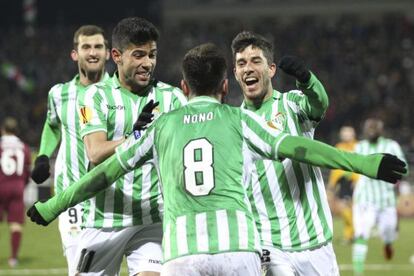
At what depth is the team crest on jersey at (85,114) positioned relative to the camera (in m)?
6.29

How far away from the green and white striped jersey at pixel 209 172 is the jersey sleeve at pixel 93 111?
4.03 ft

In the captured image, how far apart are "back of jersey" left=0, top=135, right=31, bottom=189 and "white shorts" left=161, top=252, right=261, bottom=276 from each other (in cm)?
1136

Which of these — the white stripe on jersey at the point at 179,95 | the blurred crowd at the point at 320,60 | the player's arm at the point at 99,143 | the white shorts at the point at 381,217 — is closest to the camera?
the player's arm at the point at 99,143

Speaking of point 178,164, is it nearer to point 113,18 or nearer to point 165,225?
point 165,225

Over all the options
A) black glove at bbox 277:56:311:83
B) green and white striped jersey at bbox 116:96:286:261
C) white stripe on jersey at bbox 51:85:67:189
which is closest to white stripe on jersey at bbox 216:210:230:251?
green and white striped jersey at bbox 116:96:286:261

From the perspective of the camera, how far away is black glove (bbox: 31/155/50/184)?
757cm

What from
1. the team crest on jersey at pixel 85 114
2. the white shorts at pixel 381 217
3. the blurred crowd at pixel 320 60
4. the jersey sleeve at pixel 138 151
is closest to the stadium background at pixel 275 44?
the blurred crowd at pixel 320 60

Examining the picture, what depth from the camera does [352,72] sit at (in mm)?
30734

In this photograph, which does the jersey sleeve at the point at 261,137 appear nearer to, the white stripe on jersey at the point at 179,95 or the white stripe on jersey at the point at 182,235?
the white stripe on jersey at the point at 182,235

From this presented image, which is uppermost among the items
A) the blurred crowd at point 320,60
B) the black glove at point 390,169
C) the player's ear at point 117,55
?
the blurred crowd at point 320,60

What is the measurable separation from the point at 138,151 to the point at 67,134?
8.96 ft

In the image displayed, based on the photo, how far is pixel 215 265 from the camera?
15.9 ft

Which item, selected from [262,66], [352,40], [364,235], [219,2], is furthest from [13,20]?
[262,66]

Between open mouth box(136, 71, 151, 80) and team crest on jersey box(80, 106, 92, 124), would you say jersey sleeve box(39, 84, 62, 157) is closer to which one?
team crest on jersey box(80, 106, 92, 124)
